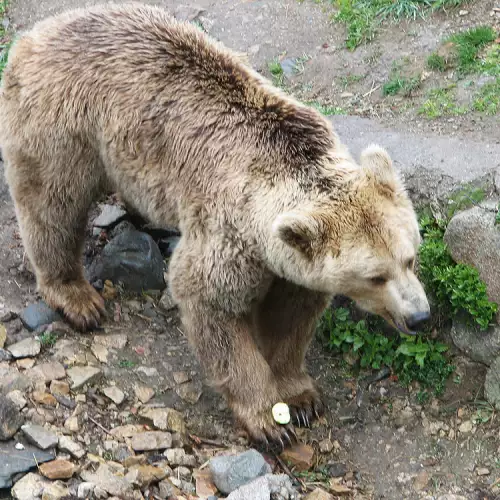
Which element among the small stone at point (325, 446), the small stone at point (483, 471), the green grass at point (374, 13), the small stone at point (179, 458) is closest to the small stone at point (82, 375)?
the small stone at point (179, 458)

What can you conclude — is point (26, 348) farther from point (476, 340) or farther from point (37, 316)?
point (476, 340)

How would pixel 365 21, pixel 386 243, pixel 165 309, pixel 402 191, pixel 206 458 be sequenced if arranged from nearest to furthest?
pixel 386 243
pixel 402 191
pixel 206 458
pixel 165 309
pixel 365 21

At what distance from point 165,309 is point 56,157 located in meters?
1.57

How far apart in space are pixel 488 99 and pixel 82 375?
4242mm

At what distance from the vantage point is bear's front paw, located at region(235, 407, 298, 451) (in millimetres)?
5691

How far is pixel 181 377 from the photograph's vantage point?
20.5ft

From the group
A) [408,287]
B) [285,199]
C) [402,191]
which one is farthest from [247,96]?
[408,287]

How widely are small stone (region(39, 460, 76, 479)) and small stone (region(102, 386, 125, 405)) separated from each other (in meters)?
0.91

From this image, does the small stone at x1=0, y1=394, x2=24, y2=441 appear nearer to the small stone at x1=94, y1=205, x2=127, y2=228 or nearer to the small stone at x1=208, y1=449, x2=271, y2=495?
the small stone at x1=208, y1=449, x2=271, y2=495

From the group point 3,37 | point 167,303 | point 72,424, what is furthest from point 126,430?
point 3,37

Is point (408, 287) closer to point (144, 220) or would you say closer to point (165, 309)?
point (165, 309)

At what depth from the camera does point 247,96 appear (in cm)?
550

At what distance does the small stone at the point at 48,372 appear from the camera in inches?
227

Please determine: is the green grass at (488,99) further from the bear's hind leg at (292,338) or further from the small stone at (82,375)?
the small stone at (82,375)
